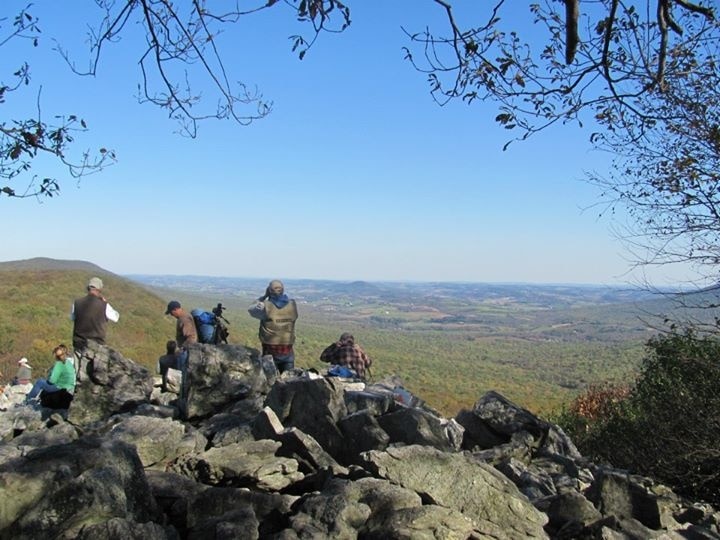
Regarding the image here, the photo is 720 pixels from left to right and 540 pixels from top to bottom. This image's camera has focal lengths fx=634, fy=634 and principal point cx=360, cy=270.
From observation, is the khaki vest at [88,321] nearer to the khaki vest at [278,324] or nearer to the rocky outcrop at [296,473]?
the rocky outcrop at [296,473]

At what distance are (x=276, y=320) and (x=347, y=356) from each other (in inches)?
77.6

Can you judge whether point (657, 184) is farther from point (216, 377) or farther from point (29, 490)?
point (29, 490)

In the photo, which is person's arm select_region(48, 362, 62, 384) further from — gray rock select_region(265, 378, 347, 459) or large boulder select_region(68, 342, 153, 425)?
gray rock select_region(265, 378, 347, 459)

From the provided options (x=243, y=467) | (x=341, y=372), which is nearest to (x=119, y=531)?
(x=243, y=467)

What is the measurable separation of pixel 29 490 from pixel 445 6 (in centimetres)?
488

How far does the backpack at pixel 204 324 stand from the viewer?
1355 cm

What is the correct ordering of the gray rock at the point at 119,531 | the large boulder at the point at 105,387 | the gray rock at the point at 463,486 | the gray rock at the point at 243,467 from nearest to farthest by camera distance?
1. the gray rock at the point at 119,531
2. the gray rock at the point at 463,486
3. the gray rock at the point at 243,467
4. the large boulder at the point at 105,387

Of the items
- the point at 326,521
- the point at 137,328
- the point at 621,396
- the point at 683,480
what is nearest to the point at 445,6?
the point at 326,521

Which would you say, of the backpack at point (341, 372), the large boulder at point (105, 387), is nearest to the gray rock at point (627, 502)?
the backpack at point (341, 372)

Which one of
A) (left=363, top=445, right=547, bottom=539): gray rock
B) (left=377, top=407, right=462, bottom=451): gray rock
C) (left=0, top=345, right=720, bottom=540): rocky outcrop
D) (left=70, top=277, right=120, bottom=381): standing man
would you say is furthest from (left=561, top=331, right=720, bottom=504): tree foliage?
(left=70, top=277, right=120, bottom=381): standing man

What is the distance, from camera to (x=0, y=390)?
16531 mm

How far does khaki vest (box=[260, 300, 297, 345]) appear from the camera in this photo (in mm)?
12516

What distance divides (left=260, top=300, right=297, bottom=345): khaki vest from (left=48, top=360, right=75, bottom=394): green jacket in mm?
3565

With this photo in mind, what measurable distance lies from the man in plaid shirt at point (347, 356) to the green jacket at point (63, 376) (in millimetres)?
4983
